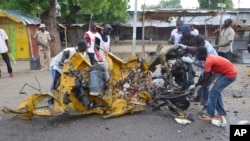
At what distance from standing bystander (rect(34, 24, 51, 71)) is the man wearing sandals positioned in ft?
26.4

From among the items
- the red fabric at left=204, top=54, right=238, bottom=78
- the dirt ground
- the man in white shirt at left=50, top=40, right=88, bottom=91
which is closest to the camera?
the dirt ground

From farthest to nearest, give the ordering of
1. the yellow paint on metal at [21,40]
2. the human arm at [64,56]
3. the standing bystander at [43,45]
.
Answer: the yellow paint on metal at [21,40]
the standing bystander at [43,45]
the human arm at [64,56]

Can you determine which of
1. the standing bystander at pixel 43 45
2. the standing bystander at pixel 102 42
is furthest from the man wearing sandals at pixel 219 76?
the standing bystander at pixel 43 45

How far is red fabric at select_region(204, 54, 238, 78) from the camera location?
5.03 metres

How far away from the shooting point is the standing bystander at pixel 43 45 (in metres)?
12.0

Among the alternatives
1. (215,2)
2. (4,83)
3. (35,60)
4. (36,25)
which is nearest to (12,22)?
(36,25)

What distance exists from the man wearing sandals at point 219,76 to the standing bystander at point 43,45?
8.06 m

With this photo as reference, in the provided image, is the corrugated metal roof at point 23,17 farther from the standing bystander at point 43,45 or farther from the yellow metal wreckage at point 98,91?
the yellow metal wreckage at point 98,91

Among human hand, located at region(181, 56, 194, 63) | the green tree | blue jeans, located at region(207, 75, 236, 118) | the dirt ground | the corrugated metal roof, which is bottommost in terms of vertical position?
the dirt ground

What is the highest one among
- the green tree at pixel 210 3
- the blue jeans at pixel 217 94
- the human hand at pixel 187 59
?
the green tree at pixel 210 3

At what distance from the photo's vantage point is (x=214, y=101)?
17.3 ft

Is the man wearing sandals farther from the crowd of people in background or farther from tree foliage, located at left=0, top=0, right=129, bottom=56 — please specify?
tree foliage, located at left=0, top=0, right=129, bottom=56

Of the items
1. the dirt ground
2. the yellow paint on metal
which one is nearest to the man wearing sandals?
the dirt ground

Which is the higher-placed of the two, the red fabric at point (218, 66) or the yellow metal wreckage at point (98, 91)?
the red fabric at point (218, 66)
